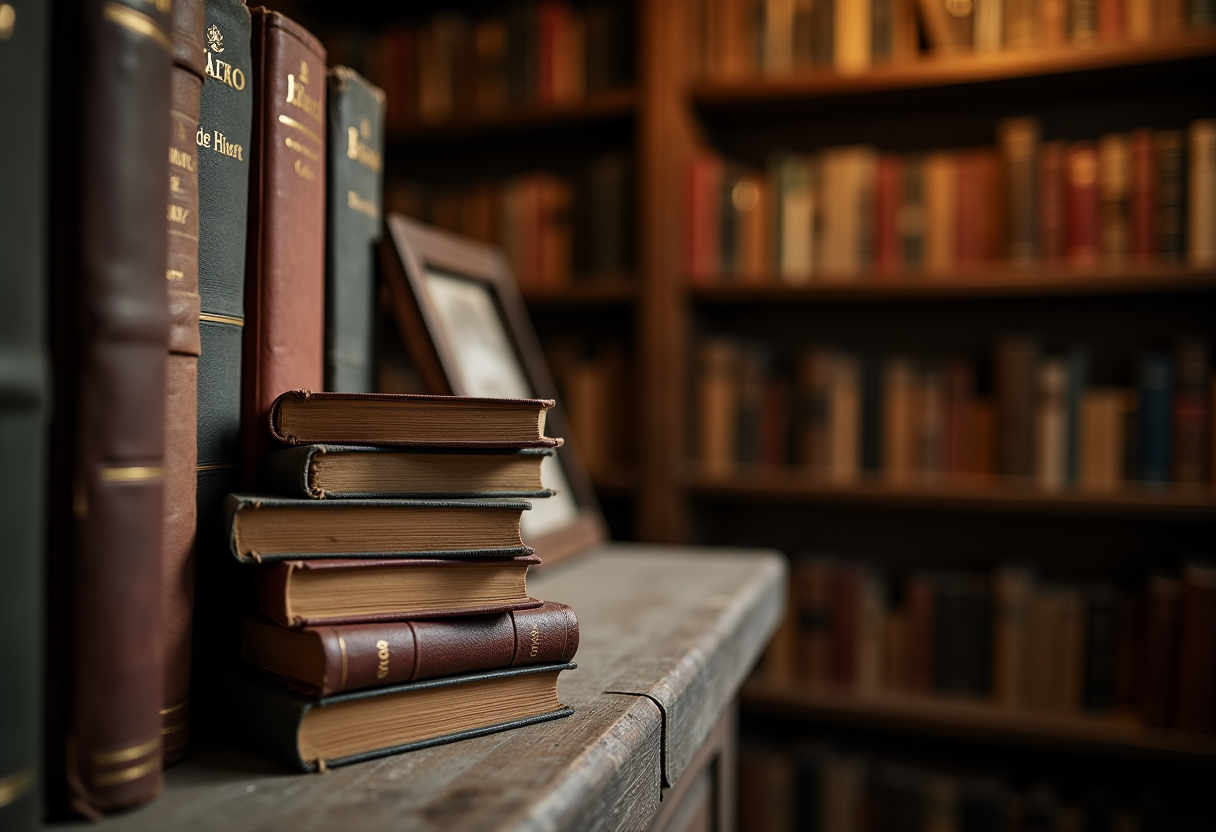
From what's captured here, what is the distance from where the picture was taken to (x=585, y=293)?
1.87 meters

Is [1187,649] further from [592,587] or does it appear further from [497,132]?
[497,132]

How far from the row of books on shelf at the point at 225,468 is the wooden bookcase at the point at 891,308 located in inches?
46.7

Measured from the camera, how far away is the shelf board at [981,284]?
1.53m

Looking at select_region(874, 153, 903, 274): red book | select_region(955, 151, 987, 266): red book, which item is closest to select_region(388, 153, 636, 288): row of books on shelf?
select_region(874, 153, 903, 274): red book

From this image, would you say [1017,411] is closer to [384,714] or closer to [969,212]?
[969,212]

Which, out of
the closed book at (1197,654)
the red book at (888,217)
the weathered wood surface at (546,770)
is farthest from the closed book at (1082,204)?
the weathered wood surface at (546,770)

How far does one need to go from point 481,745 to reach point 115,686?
0.18m

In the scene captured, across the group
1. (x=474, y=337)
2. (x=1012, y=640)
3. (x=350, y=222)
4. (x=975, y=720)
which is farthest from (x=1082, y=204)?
(x=350, y=222)

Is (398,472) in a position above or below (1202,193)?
below

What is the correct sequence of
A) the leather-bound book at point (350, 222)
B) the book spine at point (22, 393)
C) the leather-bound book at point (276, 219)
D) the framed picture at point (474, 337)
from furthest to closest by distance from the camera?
1. the framed picture at point (474, 337)
2. the leather-bound book at point (350, 222)
3. the leather-bound book at point (276, 219)
4. the book spine at point (22, 393)

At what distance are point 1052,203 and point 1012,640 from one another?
2.61 feet

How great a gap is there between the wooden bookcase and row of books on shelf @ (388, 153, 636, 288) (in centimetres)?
5

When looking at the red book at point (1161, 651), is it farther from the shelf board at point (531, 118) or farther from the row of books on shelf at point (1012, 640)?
the shelf board at point (531, 118)

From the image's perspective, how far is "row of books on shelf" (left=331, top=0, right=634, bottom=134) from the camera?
1.87m
